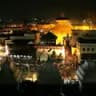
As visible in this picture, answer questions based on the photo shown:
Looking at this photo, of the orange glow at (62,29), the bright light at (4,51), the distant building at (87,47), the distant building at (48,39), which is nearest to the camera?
the distant building at (87,47)

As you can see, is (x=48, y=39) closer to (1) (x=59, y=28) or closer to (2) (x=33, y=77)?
(1) (x=59, y=28)

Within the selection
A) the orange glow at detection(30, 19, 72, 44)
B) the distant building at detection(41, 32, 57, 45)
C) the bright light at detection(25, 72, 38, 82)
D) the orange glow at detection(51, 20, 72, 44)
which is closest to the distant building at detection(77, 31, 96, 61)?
the distant building at detection(41, 32, 57, 45)

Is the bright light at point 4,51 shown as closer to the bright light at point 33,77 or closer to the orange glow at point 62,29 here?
the bright light at point 33,77

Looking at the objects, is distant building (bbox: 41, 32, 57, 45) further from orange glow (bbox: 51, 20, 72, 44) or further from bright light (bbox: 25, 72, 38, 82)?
bright light (bbox: 25, 72, 38, 82)

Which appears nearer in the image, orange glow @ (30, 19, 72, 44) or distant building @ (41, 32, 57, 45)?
distant building @ (41, 32, 57, 45)

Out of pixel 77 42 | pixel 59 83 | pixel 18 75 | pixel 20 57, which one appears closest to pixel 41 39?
pixel 77 42

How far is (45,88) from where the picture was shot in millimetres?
3498

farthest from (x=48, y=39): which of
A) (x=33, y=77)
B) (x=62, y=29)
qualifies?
(x=33, y=77)

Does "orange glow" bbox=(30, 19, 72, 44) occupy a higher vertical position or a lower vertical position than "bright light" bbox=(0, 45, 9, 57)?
higher

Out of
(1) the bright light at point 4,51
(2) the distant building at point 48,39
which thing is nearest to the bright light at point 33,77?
(1) the bright light at point 4,51

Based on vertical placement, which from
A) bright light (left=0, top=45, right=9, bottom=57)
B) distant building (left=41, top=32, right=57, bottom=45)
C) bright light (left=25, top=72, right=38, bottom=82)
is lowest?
bright light (left=25, top=72, right=38, bottom=82)

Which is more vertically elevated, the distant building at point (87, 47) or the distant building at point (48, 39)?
the distant building at point (48, 39)

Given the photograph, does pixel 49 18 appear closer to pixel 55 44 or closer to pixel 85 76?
pixel 55 44

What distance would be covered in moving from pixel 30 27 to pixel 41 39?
1.87ft
